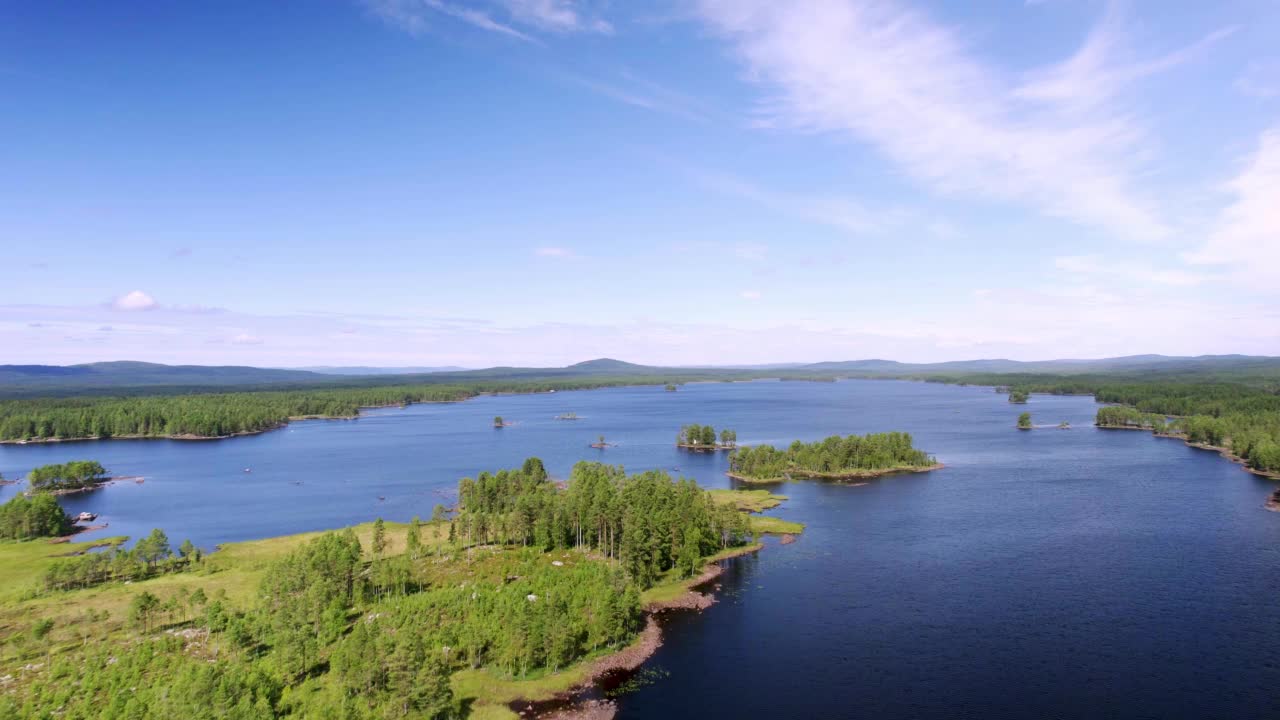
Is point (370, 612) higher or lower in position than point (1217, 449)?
lower

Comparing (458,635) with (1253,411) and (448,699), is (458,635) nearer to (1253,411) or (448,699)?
(448,699)

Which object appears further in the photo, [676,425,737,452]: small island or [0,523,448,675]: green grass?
[676,425,737,452]: small island

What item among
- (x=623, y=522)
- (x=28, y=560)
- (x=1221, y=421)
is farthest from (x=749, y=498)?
(x=1221, y=421)

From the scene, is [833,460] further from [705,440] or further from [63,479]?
[63,479]

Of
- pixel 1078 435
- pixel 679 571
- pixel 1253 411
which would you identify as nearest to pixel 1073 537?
pixel 679 571

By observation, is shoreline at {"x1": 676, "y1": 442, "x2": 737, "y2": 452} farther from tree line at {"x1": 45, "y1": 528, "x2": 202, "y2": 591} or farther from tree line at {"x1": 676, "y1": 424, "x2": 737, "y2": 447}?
tree line at {"x1": 45, "y1": 528, "x2": 202, "y2": 591}

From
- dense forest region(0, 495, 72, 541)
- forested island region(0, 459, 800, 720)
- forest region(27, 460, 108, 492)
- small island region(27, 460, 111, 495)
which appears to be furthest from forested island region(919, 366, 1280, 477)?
forest region(27, 460, 108, 492)
